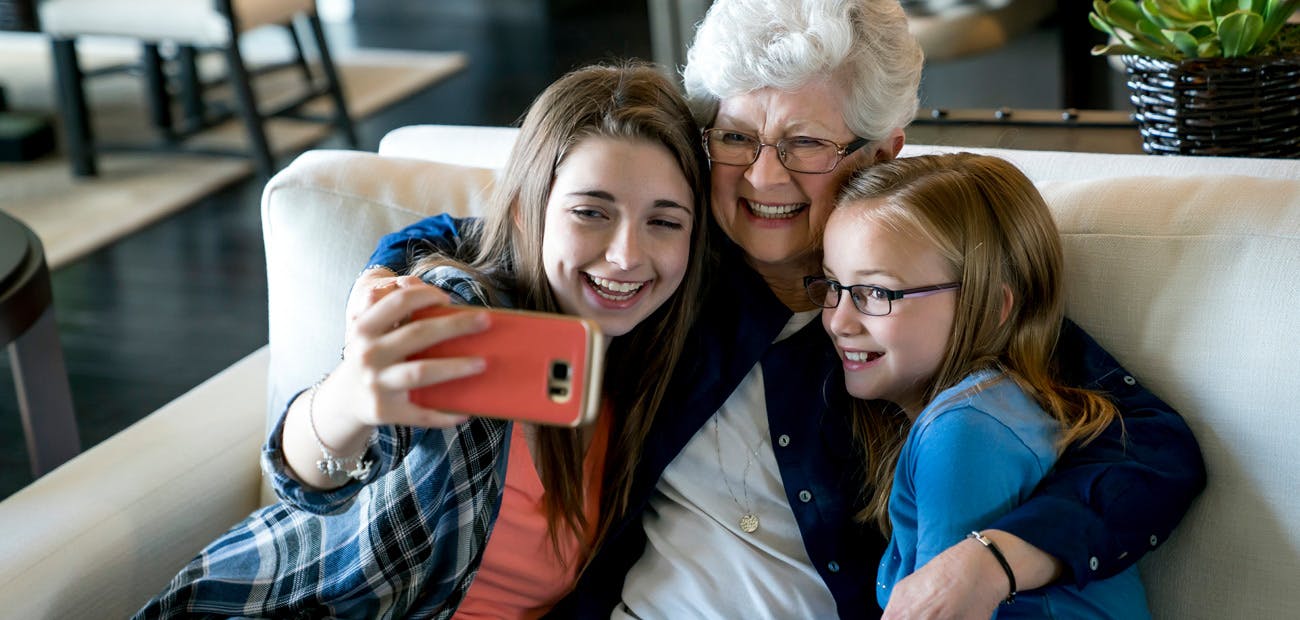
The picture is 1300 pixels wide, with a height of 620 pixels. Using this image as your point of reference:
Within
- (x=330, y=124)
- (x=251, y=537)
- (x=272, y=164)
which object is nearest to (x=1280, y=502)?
(x=251, y=537)

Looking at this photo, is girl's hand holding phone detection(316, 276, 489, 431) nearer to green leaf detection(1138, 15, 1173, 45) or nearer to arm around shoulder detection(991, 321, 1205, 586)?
arm around shoulder detection(991, 321, 1205, 586)

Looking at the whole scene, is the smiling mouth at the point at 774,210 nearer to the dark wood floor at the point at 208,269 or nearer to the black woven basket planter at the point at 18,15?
the dark wood floor at the point at 208,269

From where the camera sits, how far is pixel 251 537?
5.01 ft

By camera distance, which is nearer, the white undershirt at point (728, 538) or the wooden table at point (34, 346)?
the white undershirt at point (728, 538)

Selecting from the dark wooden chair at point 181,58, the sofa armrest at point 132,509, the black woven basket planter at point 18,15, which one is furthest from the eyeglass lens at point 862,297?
the black woven basket planter at point 18,15

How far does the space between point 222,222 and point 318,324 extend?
8.93 ft

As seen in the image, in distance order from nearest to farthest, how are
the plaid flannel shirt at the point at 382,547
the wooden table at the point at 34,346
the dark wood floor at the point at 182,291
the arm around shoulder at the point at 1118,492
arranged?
the arm around shoulder at the point at 1118,492, the plaid flannel shirt at the point at 382,547, the wooden table at the point at 34,346, the dark wood floor at the point at 182,291

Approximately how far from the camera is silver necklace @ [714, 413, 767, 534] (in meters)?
1.51

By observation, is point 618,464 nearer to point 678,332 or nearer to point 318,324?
point 678,332

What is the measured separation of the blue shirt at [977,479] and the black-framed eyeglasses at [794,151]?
30 cm

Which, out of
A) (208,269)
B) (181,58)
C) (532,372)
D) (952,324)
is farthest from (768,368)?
(181,58)

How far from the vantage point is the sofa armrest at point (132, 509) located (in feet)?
4.97

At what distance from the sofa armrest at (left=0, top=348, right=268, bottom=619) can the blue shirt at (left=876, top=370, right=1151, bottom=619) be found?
34.3 inches

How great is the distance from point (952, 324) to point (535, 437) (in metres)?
0.48
